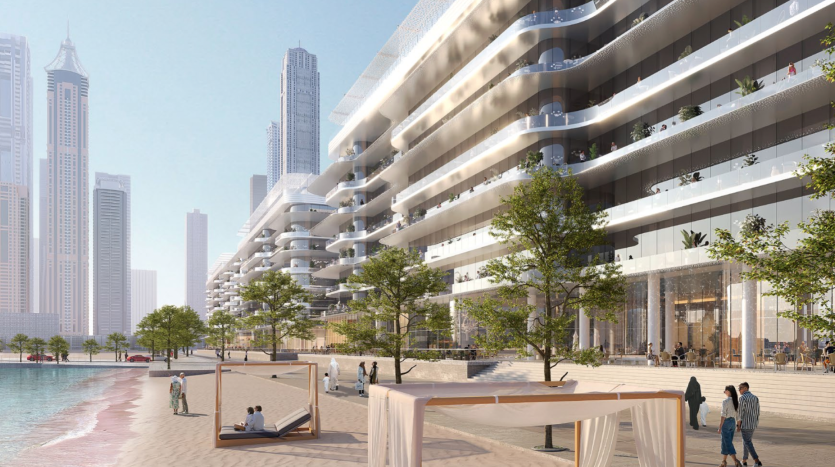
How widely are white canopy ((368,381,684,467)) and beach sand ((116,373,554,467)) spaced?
171 inches

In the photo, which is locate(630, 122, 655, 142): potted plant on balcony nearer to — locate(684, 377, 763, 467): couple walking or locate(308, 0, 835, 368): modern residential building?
locate(308, 0, 835, 368): modern residential building

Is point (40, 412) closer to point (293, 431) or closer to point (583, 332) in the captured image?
point (293, 431)

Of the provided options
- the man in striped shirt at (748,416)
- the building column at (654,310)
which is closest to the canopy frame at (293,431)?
the man in striped shirt at (748,416)

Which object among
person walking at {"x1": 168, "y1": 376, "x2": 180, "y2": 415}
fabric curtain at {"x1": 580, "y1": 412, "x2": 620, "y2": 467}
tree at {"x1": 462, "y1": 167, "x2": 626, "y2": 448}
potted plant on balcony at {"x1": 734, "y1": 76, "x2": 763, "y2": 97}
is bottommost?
person walking at {"x1": 168, "y1": 376, "x2": 180, "y2": 415}

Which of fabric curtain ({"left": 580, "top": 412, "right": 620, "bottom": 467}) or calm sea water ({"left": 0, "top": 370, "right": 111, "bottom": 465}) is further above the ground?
fabric curtain ({"left": 580, "top": 412, "right": 620, "bottom": 467})

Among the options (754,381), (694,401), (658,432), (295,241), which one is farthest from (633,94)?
(295,241)

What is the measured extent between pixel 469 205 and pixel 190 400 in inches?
914

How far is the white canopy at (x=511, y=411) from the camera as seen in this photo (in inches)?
346

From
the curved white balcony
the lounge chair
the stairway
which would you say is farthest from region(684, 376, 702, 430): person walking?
the curved white balcony

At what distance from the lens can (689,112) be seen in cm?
3097

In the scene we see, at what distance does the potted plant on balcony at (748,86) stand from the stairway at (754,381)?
38.1 feet

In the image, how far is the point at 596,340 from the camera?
135ft

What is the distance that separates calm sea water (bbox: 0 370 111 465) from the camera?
23909mm

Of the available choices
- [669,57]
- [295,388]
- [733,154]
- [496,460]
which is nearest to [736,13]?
[669,57]
